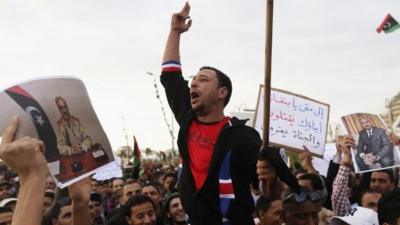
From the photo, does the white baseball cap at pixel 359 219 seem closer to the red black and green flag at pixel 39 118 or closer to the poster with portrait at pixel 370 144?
the poster with portrait at pixel 370 144

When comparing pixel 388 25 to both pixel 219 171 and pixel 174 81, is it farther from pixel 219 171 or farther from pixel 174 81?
pixel 219 171

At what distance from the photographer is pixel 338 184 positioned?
428 cm

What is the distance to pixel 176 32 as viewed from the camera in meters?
3.05

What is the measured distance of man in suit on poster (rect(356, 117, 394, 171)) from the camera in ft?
Answer: 15.3

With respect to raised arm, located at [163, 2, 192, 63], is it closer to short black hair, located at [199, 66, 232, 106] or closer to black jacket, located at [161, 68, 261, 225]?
short black hair, located at [199, 66, 232, 106]

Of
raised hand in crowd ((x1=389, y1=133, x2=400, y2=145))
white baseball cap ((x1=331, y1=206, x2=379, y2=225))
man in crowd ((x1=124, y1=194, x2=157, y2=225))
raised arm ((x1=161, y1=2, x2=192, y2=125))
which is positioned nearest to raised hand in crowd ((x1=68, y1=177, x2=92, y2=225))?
raised arm ((x1=161, y1=2, x2=192, y2=125))

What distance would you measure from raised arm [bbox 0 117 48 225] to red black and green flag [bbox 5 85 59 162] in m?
0.42

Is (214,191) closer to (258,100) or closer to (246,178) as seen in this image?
(246,178)

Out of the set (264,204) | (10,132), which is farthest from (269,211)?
(10,132)

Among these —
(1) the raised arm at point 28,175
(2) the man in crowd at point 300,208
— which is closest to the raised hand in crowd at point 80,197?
(1) the raised arm at point 28,175

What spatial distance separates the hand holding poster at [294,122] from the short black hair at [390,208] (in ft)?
9.46

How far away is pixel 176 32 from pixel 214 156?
2.96 feet

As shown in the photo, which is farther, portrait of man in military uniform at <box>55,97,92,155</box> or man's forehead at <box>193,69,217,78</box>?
man's forehead at <box>193,69,217,78</box>

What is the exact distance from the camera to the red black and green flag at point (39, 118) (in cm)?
178
